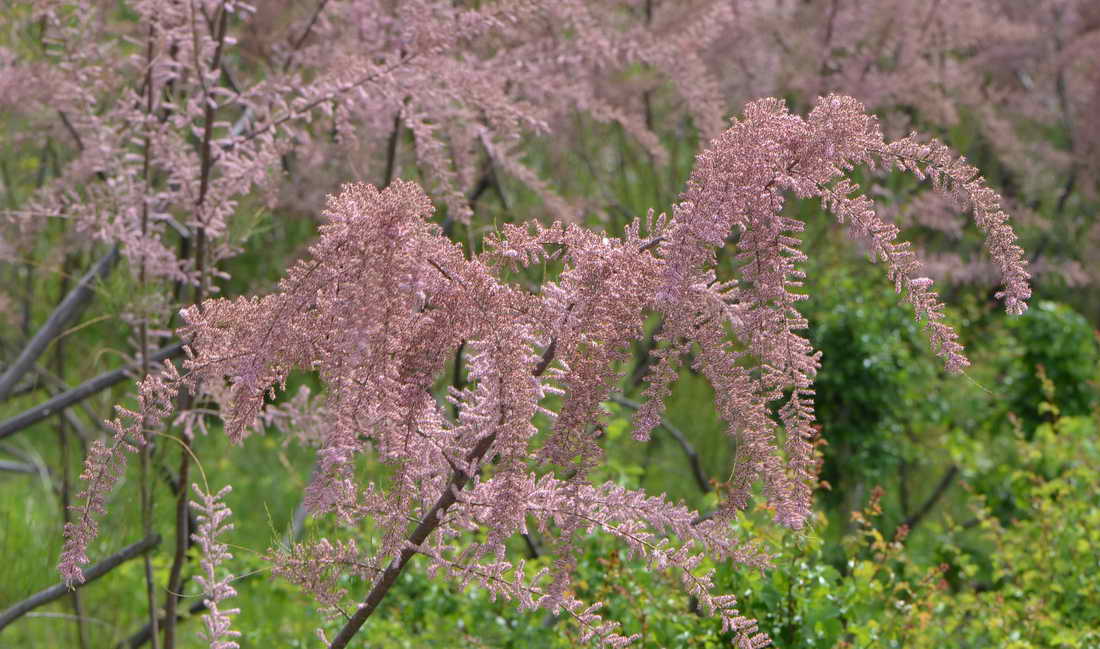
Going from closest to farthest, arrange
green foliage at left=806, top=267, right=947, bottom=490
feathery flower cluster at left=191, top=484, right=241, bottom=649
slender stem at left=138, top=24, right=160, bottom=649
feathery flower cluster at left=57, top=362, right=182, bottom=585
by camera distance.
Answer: feathery flower cluster at left=57, top=362, right=182, bottom=585 < feathery flower cluster at left=191, top=484, right=241, bottom=649 < slender stem at left=138, top=24, right=160, bottom=649 < green foliage at left=806, top=267, right=947, bottom=490

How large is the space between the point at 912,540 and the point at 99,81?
3938 mm

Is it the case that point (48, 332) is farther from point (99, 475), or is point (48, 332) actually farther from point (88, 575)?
point (99, 475)

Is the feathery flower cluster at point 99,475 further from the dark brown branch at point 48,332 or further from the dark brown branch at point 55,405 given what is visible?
the dark brown branch at point 48,332

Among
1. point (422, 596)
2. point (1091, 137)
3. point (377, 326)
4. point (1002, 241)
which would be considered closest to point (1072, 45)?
point (1091, 137)

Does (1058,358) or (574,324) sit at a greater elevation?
(574,324)

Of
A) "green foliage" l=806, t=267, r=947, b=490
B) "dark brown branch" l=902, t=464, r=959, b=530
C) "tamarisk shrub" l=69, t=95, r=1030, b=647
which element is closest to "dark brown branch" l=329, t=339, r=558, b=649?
"tamarisk shrub" l=69, t=95, r=1030, b=647

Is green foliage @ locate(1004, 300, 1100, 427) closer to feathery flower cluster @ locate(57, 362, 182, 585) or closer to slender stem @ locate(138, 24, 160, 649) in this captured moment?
slender stem @ locate(138, 24, 160, 649)

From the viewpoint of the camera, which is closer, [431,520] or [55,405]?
[431,520]

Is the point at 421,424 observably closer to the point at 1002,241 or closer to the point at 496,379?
the point at 496,379

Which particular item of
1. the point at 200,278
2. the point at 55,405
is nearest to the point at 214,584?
the point at 200,278

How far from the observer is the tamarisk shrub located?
1984mm

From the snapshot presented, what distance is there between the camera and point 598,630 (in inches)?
85.8

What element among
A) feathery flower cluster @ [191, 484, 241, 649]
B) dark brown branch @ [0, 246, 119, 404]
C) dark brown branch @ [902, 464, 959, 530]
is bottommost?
dark brown branch @ [902, 464, 959, 530]

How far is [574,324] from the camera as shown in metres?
2.09
